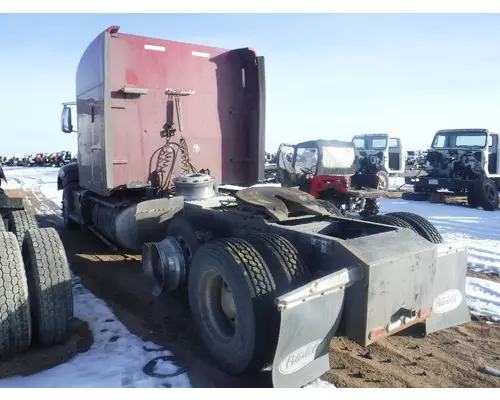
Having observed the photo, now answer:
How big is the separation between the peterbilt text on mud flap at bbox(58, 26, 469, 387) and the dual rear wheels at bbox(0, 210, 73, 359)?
3.48 feet

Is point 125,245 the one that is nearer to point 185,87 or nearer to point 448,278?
point 185,87

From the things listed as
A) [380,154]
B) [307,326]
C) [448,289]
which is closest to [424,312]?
[448,289]

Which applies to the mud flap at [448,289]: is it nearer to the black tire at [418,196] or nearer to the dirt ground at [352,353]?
the dirt ground at [352,353]

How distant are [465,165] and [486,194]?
192 centimetres

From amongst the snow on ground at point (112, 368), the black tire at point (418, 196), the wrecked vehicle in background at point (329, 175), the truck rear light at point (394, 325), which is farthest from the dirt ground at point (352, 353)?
the black tire at point (418, 196)

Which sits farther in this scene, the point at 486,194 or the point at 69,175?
the point at 486,194

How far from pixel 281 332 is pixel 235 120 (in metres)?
4.56

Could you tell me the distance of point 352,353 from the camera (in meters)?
3.56

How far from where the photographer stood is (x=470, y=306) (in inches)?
182

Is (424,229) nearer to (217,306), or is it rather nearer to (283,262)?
(283,262)

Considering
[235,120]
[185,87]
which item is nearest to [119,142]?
[185,87]

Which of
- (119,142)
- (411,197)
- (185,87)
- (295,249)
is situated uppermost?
(185,87)

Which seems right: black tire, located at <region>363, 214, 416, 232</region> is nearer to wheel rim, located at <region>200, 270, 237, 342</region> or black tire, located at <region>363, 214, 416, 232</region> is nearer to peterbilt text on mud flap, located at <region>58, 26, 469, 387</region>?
peterbilt text on mud flap, located at <region>58, 26, 469, 387</region>

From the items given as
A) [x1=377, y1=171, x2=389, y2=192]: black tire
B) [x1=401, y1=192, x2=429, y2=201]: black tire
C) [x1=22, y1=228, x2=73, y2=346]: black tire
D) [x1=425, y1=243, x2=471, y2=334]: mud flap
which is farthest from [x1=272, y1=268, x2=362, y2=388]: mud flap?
[x1=401, y1=192, x2=429, y2=201]: black tire
